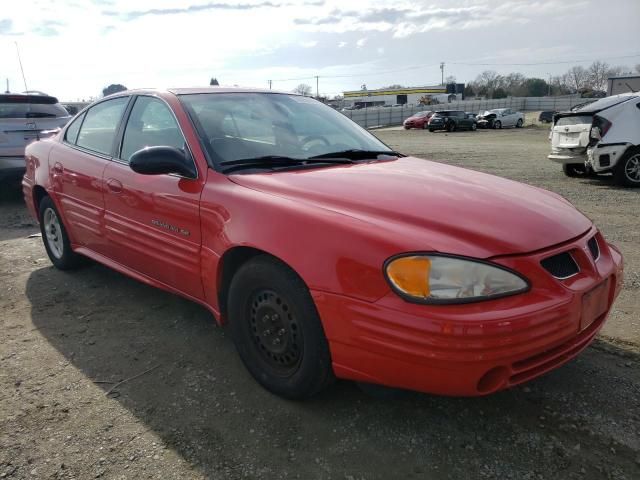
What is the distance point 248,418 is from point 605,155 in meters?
8.73

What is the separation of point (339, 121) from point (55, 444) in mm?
2649

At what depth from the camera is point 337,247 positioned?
220 centimetres

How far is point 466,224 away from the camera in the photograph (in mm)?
2244

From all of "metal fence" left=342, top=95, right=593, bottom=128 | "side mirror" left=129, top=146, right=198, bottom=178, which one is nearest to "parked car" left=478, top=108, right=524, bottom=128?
"metal fence" left=342, top=95, right=593, bottom=128

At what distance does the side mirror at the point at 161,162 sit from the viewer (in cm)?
283

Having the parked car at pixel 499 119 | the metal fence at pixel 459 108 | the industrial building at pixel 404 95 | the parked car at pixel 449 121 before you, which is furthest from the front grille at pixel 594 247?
the industrial building at pixel 404 95

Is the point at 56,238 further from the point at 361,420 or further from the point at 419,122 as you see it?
the point at 419,122

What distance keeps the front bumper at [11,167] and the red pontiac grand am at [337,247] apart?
474cm

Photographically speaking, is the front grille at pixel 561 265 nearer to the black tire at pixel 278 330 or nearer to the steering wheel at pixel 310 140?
the black tire at pixel 278 330

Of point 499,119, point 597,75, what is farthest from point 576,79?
point 499,119

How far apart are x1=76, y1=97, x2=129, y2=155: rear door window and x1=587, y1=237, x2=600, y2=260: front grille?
3125mm

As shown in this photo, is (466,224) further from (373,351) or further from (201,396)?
(201,396)

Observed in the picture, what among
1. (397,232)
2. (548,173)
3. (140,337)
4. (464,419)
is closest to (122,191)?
(140,337)

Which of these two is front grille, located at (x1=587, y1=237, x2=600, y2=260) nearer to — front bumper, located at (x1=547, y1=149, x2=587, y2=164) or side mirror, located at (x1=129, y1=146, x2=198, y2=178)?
side mirror, located at (x1=129, y1=146, x2=198, y2=178)
